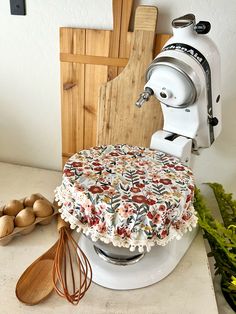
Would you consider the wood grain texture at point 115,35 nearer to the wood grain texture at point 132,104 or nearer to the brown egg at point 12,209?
the wood grain texture at point 132,104

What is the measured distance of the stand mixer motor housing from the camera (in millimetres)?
681

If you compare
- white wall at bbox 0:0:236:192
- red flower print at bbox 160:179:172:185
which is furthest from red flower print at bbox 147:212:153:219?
white wall at bbox 0:0:236:192

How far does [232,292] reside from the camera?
A: 2.69ft

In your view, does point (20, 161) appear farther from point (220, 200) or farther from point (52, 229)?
point (220, 200)

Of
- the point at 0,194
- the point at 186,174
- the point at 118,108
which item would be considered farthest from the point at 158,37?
the point at 0,194

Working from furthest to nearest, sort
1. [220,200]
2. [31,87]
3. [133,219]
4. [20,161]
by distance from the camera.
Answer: [20,161] → [31,87] → [220,200] → [133,219]

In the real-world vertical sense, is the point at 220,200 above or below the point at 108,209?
below

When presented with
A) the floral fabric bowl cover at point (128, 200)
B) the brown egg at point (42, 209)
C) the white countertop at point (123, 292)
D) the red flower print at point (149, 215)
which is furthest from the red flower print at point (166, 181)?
the brown egg at point (42, 209)

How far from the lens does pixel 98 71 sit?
0.93m

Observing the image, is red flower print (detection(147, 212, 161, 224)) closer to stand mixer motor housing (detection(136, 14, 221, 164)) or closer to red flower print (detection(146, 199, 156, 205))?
red flower print (detection(146, 199, 156, 205))

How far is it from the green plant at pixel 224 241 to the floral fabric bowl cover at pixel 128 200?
0.16 m

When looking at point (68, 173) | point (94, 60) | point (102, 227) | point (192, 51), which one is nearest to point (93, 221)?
point (102, 227)

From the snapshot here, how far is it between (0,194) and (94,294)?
18.5 inches

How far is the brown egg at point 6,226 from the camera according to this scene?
0.74 metres
